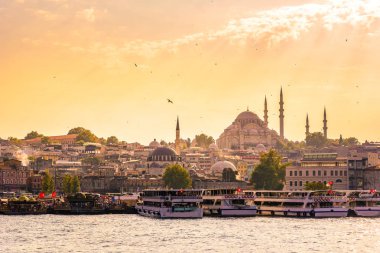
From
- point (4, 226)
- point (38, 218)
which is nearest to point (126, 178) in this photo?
point (38, 218)

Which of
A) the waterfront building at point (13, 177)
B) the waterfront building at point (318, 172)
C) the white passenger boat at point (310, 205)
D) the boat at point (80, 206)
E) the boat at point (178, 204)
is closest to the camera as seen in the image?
the boat at point (178, 204)

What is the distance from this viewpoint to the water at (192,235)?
70.4 m

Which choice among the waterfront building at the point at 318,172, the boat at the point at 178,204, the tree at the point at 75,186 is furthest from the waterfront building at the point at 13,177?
the boat at the point at 178,204

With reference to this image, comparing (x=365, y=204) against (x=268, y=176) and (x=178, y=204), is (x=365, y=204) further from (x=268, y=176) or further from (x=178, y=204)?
(x=268, y=176)

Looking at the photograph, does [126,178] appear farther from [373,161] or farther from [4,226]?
[4,226]

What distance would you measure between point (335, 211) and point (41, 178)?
88816mm

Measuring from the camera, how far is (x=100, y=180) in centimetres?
18800

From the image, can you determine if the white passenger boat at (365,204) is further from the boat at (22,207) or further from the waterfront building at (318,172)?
the boat at (22,207)

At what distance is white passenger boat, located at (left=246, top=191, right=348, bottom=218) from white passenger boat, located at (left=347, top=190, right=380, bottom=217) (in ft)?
3.62

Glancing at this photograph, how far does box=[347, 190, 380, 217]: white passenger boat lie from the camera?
342 feet

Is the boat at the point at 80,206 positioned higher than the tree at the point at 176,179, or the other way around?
the tree at the point at 176,179

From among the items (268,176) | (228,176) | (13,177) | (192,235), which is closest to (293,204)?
(192,235)

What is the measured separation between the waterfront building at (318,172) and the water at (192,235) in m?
41.5

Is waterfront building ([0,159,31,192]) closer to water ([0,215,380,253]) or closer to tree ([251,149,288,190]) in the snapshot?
tree ([251,149,288,190])
